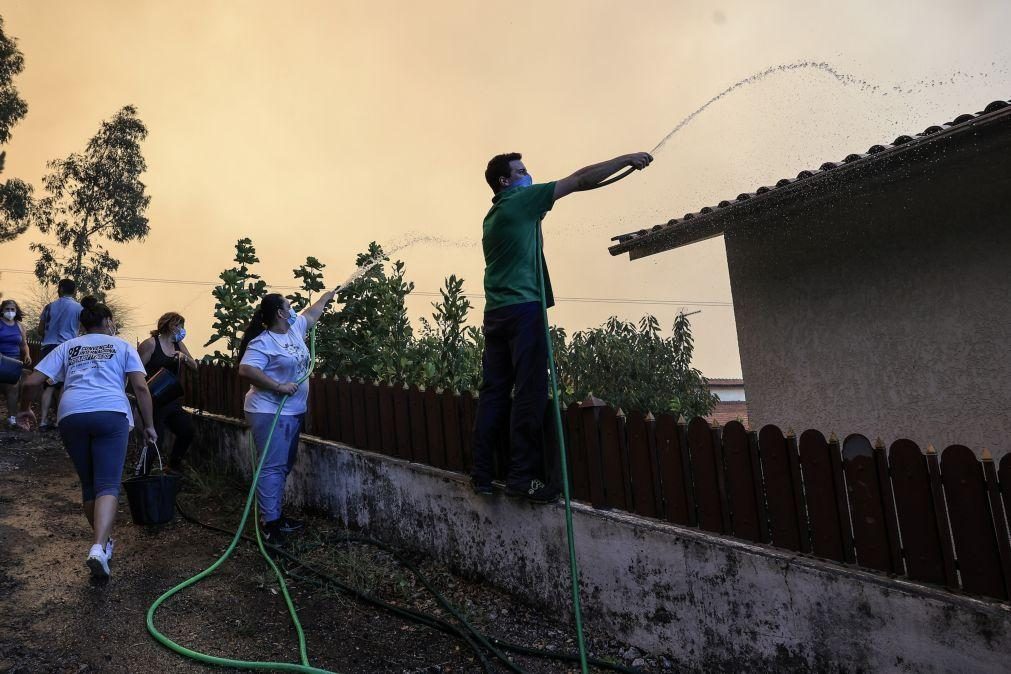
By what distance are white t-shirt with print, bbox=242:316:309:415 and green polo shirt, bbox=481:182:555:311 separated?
1830 mm

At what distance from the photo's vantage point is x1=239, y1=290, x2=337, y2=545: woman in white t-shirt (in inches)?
199

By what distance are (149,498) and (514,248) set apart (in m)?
3.37

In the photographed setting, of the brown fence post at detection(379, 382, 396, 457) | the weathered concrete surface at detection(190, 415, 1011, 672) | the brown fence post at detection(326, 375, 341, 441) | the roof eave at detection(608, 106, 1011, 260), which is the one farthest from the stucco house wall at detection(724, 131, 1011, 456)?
the brown fence post at detection(326, 375, 341, 441)

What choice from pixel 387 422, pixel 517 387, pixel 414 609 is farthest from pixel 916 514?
pixel 387 422

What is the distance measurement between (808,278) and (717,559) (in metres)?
3.77

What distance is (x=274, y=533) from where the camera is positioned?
5070 mm

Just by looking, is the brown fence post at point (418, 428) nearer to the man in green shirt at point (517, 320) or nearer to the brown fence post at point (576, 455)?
the man in green shirt at point (517, 320)

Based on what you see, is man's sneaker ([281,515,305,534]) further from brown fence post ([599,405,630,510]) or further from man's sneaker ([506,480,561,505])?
brown fence post ([599,405,630,510])

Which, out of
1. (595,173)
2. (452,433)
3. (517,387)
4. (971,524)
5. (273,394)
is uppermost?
(595,173)

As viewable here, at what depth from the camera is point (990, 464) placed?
268 centimetres

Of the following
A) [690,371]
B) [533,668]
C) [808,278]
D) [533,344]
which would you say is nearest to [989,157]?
[808,278]

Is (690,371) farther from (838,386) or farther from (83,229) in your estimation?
(83,229)

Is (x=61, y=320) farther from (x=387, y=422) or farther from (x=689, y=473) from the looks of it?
(x=689, y=473)

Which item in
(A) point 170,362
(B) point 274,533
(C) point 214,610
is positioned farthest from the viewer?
(A) point 170,362
